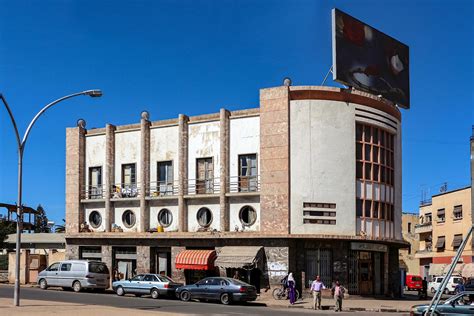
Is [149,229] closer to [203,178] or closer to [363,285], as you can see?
[203,178]

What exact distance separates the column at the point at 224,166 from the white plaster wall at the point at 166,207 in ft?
12.2

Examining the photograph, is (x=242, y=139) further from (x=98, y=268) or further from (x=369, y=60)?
(x=98, y=268)

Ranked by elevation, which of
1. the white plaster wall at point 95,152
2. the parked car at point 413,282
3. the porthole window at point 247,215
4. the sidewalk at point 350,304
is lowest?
the parked car at point 413,282

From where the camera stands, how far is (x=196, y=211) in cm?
4200

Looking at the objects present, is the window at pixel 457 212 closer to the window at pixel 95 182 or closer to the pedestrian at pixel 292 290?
the pedestrian at pixel 292 290

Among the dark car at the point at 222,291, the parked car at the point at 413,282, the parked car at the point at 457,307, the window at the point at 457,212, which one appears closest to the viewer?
the parked car at the point at 457,307

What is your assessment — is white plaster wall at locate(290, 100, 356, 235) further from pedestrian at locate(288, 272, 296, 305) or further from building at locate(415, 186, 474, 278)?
building at locate(415, 186, 474, 278)

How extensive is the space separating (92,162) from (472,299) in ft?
102

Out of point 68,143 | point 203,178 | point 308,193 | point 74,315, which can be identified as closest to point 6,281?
point 68,143

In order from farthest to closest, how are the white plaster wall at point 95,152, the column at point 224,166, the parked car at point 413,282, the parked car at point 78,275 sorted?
the parked car at point 413,282
the white plaster wall at point 95,152
the column at point 224,166
the parked car at point 78,275

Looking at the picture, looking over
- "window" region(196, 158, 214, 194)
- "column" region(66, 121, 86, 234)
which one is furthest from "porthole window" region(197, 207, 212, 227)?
"column" region(66, 121, 86, 234)

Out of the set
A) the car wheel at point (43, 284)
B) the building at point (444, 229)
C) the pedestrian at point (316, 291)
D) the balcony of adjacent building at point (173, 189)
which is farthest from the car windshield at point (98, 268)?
the building at point (444, 229)

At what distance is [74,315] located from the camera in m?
22.5

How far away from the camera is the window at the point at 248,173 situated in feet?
131
